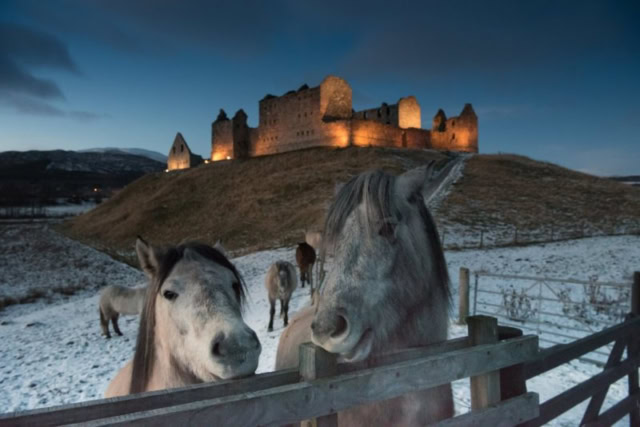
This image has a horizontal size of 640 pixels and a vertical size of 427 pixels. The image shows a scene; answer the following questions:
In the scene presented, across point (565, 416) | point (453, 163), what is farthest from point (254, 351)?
point (453, 163)

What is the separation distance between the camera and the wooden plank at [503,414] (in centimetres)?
211

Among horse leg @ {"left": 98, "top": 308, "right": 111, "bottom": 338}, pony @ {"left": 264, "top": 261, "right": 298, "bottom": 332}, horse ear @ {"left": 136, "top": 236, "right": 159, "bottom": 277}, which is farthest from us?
pony @ {"left": 264, "top": 261, "right": 298, "bottom": 332}

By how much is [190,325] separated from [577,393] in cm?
324

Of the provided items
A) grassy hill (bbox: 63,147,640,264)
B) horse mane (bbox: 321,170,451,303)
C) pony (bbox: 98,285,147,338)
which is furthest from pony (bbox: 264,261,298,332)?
horse mane (bbox: 321,170,451,303)

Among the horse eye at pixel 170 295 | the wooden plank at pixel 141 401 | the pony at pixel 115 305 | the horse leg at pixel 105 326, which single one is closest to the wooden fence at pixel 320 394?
the wooden plank at pixel 141 401

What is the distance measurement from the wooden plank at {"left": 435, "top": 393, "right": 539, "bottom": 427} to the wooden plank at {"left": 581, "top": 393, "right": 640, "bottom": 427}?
2.20 meters

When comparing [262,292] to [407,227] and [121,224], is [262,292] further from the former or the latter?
[121,224]

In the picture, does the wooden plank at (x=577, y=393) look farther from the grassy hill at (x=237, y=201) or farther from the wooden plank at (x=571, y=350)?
the grassy hill at (x=237, y=201)

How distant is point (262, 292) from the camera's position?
13.7 metres

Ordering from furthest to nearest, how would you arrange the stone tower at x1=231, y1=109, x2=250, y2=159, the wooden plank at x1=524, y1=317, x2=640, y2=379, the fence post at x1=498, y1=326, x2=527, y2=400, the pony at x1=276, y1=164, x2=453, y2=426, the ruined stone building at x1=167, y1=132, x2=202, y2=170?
the ruined stone building at x1=167, y1=132, x2=202, y2=170 → the stone tower at x1=231, y1=109, x2=250, y2=159 → the wooden plank at x1=524, y1=317, x2=640, y2=379 → the fence post at x1=498, y1=326, x2=527, y2=400 → the pony at x1=276, y1=164, x2=453, y2=426

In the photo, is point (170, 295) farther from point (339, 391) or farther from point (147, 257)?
point (339, 391)

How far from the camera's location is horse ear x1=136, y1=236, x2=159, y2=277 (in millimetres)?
3248

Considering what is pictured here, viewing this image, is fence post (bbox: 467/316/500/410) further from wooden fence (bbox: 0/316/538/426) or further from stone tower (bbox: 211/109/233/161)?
stone tower (bbox: 211/109/233/161)

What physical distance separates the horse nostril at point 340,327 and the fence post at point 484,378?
1.00 metres
